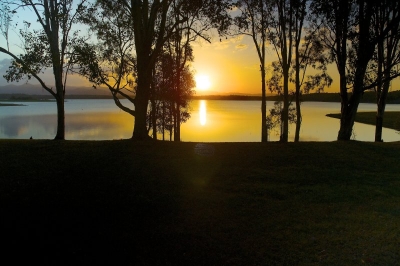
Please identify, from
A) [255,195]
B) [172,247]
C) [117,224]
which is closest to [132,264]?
[172,247]

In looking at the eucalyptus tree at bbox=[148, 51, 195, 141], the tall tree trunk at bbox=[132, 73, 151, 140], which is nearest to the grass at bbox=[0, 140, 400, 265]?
the tall tree trunk at bbox=[132, 73, 151, 140]

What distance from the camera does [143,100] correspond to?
12695 millimetres

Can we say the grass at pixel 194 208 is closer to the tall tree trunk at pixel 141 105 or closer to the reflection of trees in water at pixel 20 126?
the tall tree trunk at pixel 141 105

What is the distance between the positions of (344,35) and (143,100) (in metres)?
10.8

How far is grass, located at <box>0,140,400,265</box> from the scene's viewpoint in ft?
15.9

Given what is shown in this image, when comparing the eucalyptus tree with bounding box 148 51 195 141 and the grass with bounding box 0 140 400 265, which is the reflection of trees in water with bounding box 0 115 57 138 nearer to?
the eucalyptus tree with bounding box 148 51 195 141

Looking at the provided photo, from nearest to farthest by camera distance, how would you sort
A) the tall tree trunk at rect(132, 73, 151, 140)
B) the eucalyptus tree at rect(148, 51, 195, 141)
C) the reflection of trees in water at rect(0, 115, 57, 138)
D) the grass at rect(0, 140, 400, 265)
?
the grass at rect(0, 140, 400, 265) < the tall tree trunk at rect(132, 73, 151, 140) < the eucalyptus tree at rect(148, 51, 195, 141) < the reflection of trees in water at rect(0, 115, 57, 138)

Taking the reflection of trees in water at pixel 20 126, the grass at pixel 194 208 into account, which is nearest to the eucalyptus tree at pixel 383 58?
the grass at pixel 194 208

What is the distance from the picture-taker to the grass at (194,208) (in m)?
4.85

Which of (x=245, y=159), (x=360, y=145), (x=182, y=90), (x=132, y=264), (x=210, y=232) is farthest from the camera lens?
(x=182, y=90)

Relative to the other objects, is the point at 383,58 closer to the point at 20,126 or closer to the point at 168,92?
the point at 168,92

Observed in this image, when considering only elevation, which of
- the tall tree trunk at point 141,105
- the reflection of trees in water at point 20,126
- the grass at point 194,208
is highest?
the tall tree trunk at point 141,105

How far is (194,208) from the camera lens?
6.55 m

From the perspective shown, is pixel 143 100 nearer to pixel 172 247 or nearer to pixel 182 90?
pixel 172 247
